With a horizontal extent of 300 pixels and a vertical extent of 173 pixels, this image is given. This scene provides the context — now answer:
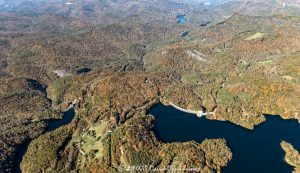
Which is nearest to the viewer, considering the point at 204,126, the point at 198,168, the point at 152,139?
the point at 198,168

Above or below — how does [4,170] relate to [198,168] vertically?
below

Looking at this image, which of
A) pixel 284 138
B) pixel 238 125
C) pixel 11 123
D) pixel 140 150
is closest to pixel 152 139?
pixel 140 150

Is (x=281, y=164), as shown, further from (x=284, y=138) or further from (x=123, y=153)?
(x=123, y=153)

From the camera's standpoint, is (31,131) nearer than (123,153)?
No

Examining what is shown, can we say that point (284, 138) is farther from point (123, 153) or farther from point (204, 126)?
point (123, 153)

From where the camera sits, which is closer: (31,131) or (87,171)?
(87,171)

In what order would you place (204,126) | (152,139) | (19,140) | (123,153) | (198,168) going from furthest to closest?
(204,126) → (19,140) → (152,139) → (123,153) → (198,168)

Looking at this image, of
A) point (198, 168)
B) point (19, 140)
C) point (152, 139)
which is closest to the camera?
point (198, 168)

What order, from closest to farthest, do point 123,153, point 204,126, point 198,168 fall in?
point 198,168, point 123,153, point 204,126

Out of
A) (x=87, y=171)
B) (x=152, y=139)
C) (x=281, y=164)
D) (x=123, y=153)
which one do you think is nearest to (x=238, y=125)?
(x=281, y=164)
